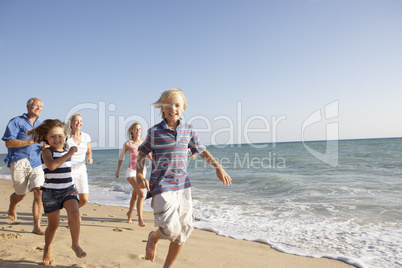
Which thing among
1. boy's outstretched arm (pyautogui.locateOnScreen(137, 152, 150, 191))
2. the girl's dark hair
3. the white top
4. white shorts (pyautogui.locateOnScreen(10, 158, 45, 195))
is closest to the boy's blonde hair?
boy's outstretched arm (pyautogui.locateOnScreen(137, 152, 150, 191))

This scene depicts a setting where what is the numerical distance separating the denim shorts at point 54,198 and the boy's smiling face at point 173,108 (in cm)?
135

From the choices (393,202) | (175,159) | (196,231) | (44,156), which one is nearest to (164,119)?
(175,159)

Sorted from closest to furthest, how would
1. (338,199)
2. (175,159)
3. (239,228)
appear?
(175,159), (239,228), (338,199)

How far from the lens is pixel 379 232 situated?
4527mm

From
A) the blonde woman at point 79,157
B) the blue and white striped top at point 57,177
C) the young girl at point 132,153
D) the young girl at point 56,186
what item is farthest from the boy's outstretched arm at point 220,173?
the young girl at point 132,153

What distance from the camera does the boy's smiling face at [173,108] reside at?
2.71 metres

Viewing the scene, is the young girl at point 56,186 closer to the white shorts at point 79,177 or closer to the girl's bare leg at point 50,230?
the girl's bare leg at point 50,230

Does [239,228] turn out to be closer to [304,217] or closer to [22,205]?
[304,217]

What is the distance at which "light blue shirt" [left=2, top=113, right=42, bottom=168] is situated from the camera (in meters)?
4.30

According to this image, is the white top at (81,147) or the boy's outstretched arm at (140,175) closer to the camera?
the boy's outstretched arm at (140,175)

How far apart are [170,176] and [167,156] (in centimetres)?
19

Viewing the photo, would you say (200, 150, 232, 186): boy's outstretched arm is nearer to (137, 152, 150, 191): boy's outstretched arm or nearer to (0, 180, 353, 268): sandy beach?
(137, 152, 150, 191): boy's outstretched arm

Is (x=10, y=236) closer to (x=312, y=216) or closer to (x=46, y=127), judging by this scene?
(x=46, y=127)

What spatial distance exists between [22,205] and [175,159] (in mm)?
5983
